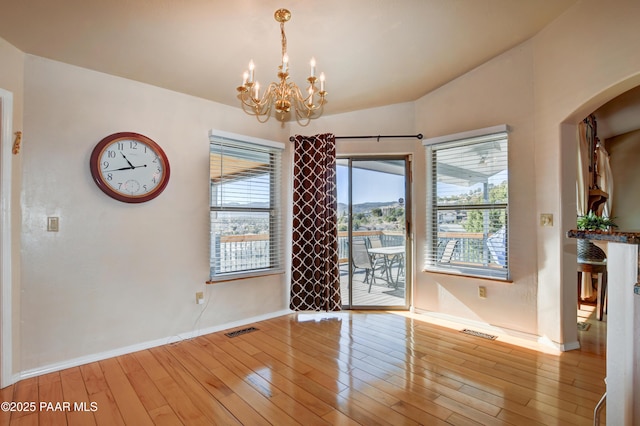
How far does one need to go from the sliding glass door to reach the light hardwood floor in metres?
0.91

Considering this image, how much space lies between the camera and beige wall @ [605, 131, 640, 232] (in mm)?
5156

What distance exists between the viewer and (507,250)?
125 inches

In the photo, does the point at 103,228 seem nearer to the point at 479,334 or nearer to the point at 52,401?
the point at 52,401

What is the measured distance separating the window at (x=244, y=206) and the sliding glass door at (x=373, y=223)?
2.83 ft

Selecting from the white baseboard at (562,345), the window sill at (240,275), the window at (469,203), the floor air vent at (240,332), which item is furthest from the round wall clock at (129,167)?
the white baseboard at (562,345)

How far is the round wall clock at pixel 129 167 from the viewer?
268 centimetres

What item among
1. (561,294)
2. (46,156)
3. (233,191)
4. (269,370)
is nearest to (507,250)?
(561,294)

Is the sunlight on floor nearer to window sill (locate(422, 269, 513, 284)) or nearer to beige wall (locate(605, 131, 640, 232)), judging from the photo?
window sill (locate(422, 269, 513, 284))

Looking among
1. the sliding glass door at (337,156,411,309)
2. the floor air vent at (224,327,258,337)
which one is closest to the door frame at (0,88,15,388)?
the floor air vent at (224,327,258,337)

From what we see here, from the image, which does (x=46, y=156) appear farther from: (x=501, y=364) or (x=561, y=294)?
(x=561, y=294)

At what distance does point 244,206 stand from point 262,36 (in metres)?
1.85

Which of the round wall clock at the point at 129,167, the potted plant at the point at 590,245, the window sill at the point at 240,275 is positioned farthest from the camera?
the potted plant at the point at 590,245

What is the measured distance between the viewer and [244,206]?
3639 millimetres

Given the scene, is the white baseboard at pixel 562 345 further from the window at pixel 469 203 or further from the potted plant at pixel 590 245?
the potted plant at pixel 590 245
